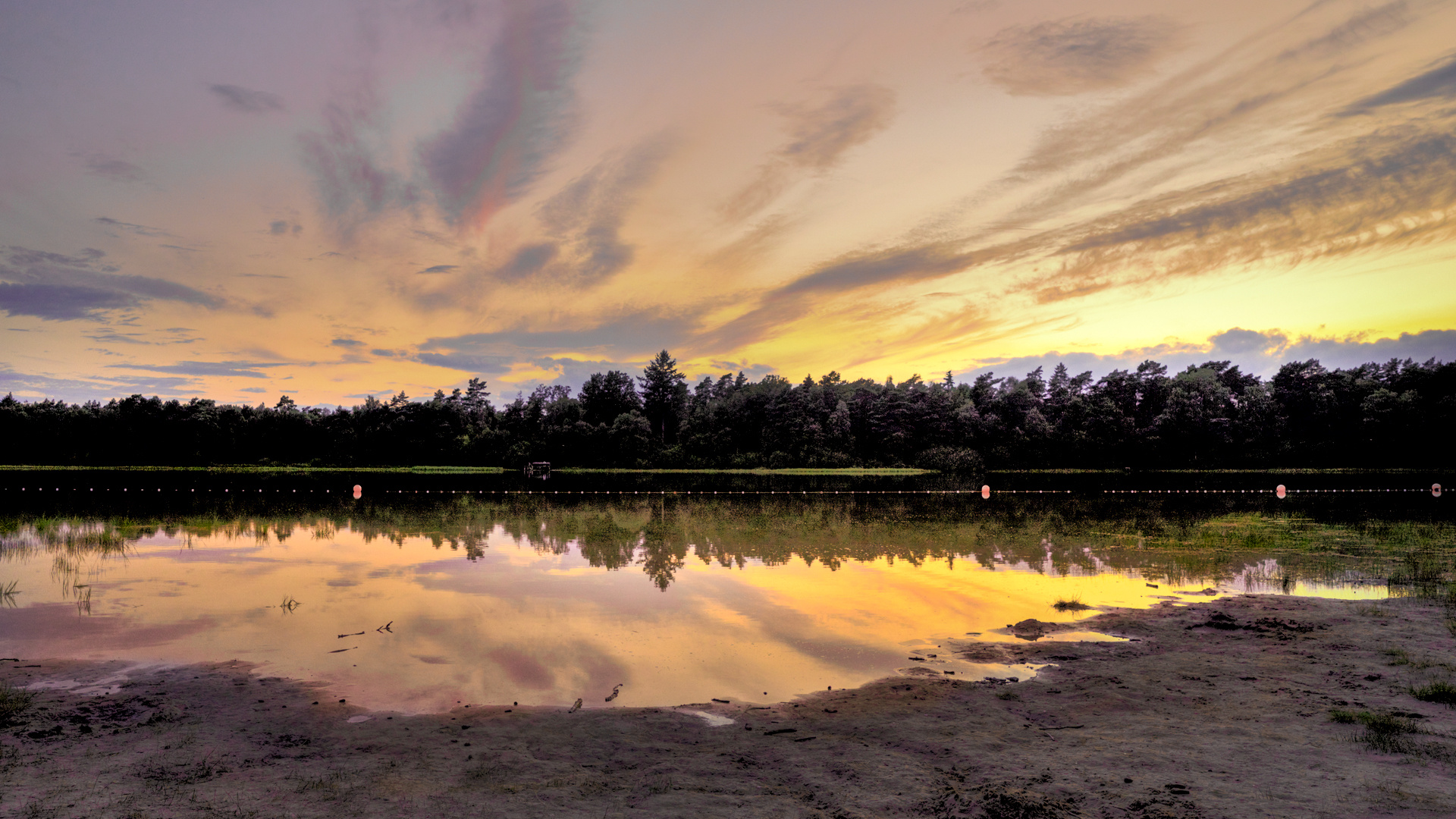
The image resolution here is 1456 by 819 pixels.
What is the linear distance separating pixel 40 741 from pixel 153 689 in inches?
80.8

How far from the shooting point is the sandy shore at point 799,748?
6414 mm

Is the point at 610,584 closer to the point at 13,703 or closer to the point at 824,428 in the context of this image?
the point at 13,703

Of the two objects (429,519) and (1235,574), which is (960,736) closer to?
(1235,574)

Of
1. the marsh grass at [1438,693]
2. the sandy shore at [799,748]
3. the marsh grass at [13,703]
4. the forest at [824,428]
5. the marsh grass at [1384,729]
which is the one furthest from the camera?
the forest at [824,428]

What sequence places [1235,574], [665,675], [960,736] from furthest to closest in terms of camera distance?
1. [1235,574]
2. [665,675]
3. [960,736]

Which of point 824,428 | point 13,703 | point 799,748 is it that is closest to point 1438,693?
point 799,748

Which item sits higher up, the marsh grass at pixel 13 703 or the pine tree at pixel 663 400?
the pine tree at pixel 663 400

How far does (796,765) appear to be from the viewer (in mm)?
7398

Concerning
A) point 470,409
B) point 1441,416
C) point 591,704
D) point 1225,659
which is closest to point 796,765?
point 591,704

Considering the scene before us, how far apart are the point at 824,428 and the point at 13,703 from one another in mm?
108221

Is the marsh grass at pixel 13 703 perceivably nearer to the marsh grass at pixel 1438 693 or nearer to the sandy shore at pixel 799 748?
the sandy shore at pixel 799 748

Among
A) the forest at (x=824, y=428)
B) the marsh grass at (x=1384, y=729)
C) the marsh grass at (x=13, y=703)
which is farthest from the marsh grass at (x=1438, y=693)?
the forest at (x=824, y=428)

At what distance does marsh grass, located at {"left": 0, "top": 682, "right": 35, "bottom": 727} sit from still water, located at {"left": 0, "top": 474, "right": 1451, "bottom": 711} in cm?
198

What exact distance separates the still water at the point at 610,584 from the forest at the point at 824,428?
74230mm
